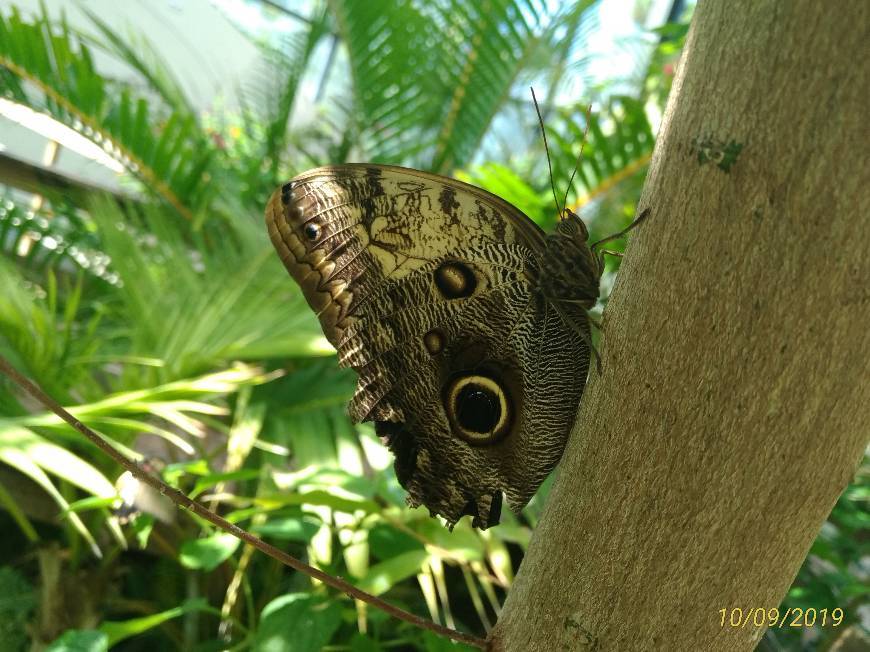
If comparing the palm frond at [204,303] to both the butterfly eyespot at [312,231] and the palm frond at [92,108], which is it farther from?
the butterfly eyespot at [312,231]

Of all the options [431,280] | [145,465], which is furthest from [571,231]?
[145,465]

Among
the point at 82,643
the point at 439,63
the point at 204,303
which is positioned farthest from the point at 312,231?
→ the point at 439,63

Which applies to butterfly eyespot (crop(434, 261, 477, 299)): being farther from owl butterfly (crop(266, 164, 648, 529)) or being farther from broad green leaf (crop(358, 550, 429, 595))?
broad green leaf (crop(358, 550, 429, 595))

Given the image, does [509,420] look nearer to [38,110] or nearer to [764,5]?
[764,5]

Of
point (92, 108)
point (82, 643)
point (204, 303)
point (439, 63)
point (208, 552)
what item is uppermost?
point (439, 63)

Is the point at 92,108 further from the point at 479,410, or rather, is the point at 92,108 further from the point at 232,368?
the point at 479,410

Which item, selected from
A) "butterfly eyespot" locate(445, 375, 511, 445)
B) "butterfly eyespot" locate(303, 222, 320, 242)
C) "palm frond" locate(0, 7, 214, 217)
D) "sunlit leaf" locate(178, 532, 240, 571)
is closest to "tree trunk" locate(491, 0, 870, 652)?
"butterfly eyespot" locate(445, 375, 511, 445)

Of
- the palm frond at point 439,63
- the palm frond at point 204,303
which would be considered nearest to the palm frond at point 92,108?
the palm frond at point 204,303
